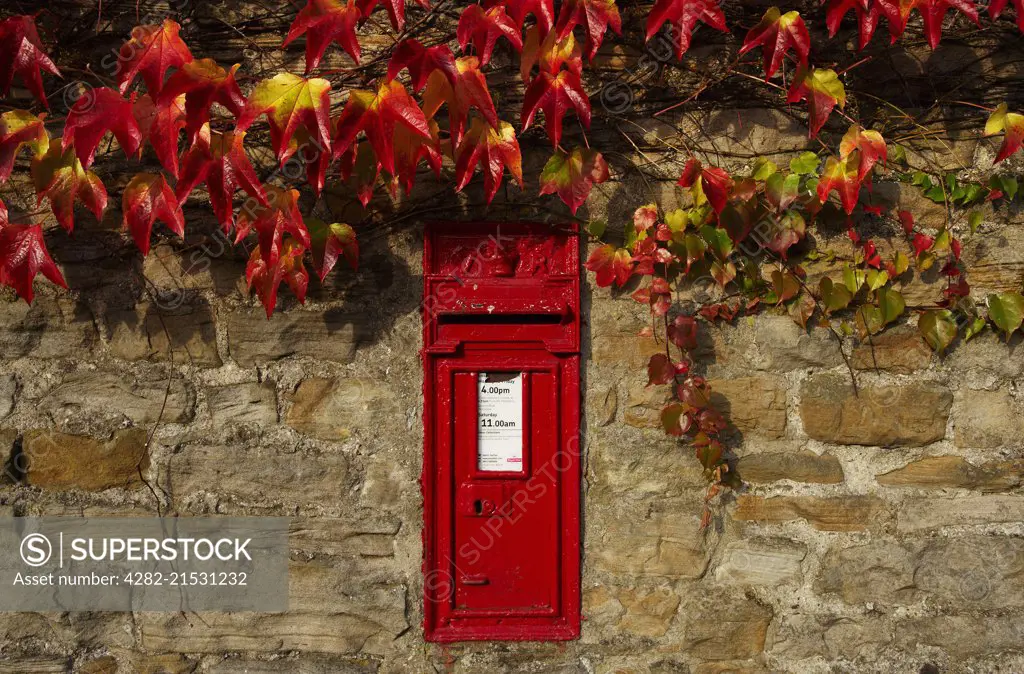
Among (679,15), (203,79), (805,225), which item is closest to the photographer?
(203,79)

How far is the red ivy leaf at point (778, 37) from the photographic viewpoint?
2133mm

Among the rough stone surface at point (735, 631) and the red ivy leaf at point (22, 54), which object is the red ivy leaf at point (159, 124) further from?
the rough stone surface at point (735, 631)

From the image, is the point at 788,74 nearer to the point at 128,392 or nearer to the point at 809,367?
the point at 809,367

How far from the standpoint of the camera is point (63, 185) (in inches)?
84.2

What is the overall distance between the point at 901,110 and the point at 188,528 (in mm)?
2447

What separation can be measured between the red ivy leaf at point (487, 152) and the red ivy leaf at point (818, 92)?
783 mm

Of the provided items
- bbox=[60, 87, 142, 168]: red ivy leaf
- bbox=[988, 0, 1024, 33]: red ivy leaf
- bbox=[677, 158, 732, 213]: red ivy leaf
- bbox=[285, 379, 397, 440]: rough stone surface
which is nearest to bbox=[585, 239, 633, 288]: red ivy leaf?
bbox=[677, 158, 732, 213]: red ivy leaf

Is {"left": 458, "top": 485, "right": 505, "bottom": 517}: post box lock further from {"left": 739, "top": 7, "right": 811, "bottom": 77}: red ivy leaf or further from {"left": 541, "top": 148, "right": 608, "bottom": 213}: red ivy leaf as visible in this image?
{"left": 739, "top": 7, "right": 811, "bottom": 77}: red ivy leaf

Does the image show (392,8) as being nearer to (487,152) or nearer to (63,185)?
(487,152)

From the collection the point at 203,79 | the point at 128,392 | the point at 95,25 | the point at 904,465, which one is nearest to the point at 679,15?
the point at 203,79

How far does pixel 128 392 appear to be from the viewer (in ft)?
7.72

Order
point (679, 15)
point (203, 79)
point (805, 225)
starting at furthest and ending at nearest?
point (805, 225) → point (679, 15) → point (203, 79)

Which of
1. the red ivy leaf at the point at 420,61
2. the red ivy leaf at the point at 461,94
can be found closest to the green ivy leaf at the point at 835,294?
the red ivy leaf at the point at 461,94

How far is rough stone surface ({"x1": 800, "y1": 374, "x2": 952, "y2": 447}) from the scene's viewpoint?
2316 mm
